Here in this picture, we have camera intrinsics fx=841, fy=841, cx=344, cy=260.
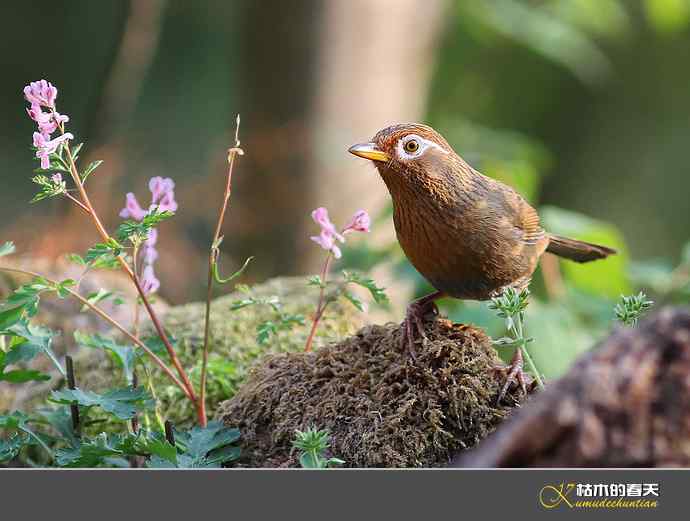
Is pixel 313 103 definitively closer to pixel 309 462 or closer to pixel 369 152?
pixel 369 152

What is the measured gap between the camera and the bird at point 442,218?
2713 mm

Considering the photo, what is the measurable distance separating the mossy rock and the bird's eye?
Answer: 70cm

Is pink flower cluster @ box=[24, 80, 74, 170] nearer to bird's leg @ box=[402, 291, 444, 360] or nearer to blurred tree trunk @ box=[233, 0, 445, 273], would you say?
bird's leg @ box=[402, 291, 444, 360]

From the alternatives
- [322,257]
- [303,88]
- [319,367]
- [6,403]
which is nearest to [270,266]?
[322,257]

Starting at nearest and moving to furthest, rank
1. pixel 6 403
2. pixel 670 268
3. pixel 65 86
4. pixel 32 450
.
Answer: pixel 32 450 < pixel 6 403 < pixel 670 268 < pixel 65 86

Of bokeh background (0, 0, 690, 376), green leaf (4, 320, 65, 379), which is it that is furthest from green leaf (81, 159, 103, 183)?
bokeh background (0, 0, 690, 376)

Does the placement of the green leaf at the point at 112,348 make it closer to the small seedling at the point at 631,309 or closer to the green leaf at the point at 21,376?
the green leaf at the point at 21,376

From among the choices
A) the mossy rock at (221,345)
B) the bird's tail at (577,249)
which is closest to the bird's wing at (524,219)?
the bird's tail at (577,249)

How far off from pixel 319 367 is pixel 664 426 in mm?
1188

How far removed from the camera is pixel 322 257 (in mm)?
6230

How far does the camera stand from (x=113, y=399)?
2.28m

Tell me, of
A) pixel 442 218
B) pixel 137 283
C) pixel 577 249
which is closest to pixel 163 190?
pixel 137 283

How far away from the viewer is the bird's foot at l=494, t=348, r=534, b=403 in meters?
2.34
